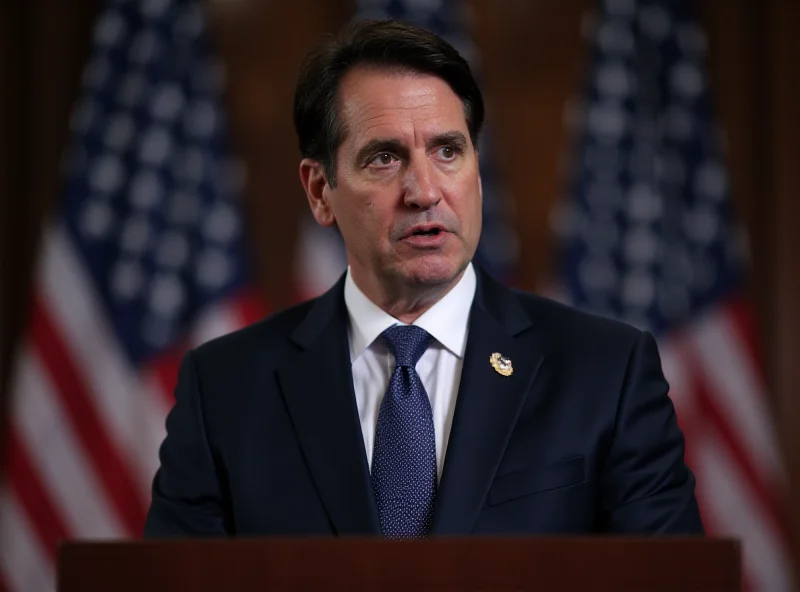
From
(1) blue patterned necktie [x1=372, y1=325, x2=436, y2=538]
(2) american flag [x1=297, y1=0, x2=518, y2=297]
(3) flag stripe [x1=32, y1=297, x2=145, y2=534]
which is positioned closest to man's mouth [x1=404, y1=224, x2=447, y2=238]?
(1) blue patterned necktie [x1=372, y1=325, x2=436, y2=538]

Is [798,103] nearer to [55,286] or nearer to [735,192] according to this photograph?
[735,192]

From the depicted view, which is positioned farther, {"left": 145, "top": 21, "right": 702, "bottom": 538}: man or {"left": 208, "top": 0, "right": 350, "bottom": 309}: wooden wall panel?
{"left": 208, "top": 0, "right": 350, "bottom": 309}: wooden wall panel

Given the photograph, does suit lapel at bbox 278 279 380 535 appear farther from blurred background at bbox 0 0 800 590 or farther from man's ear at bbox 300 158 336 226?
blurred background at bbox 0 0 800 590

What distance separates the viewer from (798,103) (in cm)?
386

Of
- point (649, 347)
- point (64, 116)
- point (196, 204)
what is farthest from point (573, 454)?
point (64, 116)

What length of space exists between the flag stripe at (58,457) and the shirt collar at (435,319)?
2097mm

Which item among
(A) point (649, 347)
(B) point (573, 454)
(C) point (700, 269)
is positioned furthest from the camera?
(C) point (700, 269)

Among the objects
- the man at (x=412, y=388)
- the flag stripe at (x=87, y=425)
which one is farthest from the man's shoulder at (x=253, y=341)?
the flag stripe at (x=87, y=425)

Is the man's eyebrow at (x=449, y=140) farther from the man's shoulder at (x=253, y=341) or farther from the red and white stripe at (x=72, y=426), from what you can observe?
the red and white stripe at (x=72, y=426)

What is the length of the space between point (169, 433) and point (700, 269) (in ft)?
7.94

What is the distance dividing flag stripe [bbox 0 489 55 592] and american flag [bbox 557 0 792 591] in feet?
6.93

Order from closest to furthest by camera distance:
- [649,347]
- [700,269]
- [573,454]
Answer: [573,454] → [649,347] → [700,269]

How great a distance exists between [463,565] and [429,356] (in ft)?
2.64

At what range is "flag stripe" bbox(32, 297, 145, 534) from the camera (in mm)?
3775
